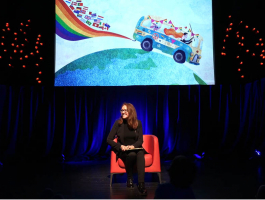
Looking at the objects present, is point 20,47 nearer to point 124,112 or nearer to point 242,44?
point 124,112

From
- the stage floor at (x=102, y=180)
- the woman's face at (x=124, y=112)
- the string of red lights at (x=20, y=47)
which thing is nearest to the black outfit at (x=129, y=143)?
the woman's face at (x=124, y=112)

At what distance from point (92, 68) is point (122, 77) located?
1.74 feet

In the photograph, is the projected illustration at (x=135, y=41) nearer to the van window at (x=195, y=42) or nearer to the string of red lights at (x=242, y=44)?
the van window at (x=195, y=42)

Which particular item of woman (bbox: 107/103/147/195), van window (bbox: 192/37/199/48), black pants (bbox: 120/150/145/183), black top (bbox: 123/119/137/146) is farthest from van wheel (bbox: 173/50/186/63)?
black pants (bbox: 120/150/145/183)

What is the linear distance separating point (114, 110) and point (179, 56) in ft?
4.79

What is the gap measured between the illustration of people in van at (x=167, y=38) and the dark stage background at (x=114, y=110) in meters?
0.46

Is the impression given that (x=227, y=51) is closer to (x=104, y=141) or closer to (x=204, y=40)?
(x=204, y=40)

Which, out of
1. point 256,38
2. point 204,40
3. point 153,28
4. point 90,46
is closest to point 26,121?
point 90,46

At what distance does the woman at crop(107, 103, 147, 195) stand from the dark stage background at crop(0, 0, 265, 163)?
61.2 inches

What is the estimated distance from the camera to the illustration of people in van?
461 centimetres

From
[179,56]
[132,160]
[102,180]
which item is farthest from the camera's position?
[179,56]

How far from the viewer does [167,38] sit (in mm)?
4625

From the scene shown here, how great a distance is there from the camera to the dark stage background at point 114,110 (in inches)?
184

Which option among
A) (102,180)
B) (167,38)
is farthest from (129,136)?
(167,38)
